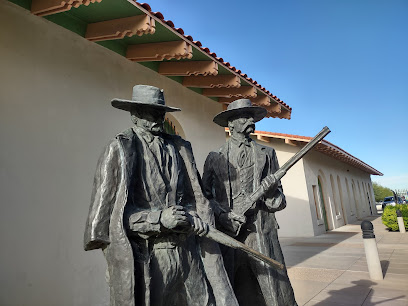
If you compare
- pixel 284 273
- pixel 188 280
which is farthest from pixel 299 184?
pixel 188 280

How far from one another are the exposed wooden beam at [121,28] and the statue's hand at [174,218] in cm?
276

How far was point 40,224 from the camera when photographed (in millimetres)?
3447

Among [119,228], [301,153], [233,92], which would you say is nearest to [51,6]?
[119,228]

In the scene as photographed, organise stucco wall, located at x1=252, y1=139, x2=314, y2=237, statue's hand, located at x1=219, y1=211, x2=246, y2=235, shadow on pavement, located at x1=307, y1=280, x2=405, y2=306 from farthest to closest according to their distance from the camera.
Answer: stucco wall, located at x1=252, y1=139, x2=314, y2=237 → shadow on pavement, located at x1=307, y1=280, x2=405, y2=306 → statue's hand, located at x1=219, y1=211, x2=246, y2=235

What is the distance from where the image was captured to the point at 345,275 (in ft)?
18.0

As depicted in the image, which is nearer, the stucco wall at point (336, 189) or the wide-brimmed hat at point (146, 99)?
the wide-brimmed hat at point (146, 99)

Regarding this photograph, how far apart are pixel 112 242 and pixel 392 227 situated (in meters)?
12.6

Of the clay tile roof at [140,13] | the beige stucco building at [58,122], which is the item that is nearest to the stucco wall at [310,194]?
the clay tile roof at [140,13]

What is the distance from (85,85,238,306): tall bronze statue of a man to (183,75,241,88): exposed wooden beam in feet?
12.0

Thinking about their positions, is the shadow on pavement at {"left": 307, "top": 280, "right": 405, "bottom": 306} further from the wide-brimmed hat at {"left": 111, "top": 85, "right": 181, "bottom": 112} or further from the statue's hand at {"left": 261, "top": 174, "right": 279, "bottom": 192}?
the wide-brimmed hat at {"left": 111, "top": 85, "right": 181, "bottom": 112}

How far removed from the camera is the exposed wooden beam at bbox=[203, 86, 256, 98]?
5988 millimetres

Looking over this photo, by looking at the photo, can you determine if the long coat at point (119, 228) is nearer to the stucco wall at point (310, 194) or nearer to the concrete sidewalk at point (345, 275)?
the concrete sidewalk at point (345, 275)

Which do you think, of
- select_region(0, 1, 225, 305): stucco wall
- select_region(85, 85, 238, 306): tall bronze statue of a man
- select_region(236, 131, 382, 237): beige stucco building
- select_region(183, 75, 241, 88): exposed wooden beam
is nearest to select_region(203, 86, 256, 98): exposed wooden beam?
select_region(183, 75, 241, 88): exposed wooden beam

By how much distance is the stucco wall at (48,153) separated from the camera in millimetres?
3242
